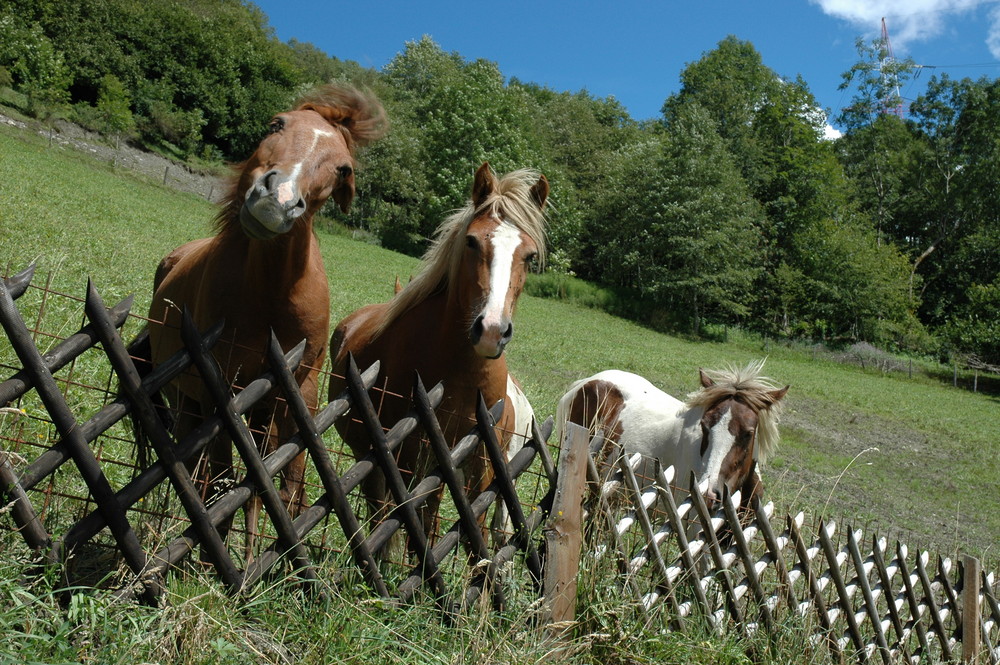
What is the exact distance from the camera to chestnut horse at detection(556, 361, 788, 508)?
5.30m

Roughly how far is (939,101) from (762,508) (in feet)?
192

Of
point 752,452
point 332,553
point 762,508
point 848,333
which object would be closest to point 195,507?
point 332,553

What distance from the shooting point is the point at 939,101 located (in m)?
50.1

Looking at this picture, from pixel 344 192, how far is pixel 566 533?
2.13 metres

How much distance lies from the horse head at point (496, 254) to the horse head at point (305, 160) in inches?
28.7

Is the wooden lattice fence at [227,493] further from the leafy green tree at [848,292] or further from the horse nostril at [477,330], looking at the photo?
the leafy green tree at [848,292]

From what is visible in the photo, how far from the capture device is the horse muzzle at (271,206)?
273 centimetres

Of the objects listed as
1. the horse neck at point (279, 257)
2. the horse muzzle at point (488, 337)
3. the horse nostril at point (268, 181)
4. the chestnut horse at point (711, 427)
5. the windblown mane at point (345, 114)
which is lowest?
the chestnut horse at point (711, 427)

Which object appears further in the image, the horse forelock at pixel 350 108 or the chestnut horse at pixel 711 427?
the chestnut horse at pixel 711 427

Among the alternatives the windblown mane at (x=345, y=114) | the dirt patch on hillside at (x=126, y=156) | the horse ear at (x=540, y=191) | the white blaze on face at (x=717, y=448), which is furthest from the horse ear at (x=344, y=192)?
the dirt patch on hillside at (x=126, y=156)

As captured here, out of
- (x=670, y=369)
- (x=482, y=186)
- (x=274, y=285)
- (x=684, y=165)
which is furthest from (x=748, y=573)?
(x=684, y=165)

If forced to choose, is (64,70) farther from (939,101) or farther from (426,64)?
(939,101)

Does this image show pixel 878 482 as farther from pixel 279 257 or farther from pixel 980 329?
pixel 980 329

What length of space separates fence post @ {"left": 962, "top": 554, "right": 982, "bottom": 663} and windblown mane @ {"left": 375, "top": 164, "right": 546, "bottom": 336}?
4.04 metres
